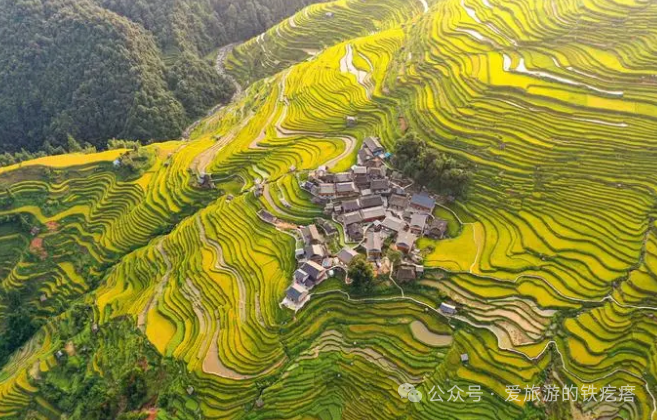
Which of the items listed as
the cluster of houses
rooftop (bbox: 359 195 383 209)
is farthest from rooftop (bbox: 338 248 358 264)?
rooftop (bbox: 359 195 383 209)

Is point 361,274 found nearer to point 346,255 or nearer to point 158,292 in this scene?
point 346,255

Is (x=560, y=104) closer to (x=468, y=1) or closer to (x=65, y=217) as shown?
(x=468, y=1)

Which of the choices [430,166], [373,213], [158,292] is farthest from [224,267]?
[430,166]

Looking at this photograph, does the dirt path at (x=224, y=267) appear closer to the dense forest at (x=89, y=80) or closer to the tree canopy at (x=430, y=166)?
the tree canopy at (x=430, y=166)

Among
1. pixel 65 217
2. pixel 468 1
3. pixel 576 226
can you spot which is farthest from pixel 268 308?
pixel 468 1

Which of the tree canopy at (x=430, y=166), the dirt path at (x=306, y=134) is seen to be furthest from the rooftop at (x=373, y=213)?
the dirt path at (x=306, y=134)

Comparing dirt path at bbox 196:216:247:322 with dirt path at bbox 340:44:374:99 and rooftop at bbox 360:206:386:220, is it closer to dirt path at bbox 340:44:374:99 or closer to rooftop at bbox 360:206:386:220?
rooftop at bbox 360:206:386:220
